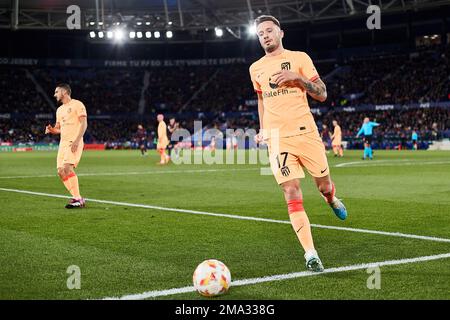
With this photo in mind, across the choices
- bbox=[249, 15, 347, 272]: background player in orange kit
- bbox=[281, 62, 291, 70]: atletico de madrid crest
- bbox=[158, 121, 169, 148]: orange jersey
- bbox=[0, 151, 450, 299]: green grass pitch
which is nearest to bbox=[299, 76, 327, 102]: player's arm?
bbox=[249, 15, 347, 272]: background player in orange kit

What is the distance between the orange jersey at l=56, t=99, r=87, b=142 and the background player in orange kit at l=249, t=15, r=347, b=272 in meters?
5.71

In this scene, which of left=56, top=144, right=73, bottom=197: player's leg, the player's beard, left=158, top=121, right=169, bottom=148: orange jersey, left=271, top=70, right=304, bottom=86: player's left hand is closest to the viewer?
left=271, top=70, right=304, bottom=86: player's left hand

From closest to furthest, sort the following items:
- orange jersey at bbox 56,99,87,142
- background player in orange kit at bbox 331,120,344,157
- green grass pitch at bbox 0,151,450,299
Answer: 1. green grass pitch at bbox 0,151,450,299
2. orange jersey at bbox 56,99,87,142
3. background player in orange kit at bbox 331,120,344,157

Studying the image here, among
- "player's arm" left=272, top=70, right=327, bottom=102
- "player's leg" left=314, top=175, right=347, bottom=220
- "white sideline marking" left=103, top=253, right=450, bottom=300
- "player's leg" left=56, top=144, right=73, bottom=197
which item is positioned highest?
"player's arm" left=272, top=70, right=327, bottom=102

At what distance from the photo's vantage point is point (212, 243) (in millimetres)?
6883

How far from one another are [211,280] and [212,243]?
2.30m

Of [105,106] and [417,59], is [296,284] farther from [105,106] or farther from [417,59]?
[105,106]

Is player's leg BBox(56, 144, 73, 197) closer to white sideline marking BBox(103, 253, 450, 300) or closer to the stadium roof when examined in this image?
white sideline marking BBox(103, 253, 450, 300)

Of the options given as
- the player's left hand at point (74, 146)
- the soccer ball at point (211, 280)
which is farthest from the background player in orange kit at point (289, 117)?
the player's left hand at point (74, 146)

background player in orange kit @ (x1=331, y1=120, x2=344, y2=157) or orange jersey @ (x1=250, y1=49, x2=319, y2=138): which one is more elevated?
background player in orange kit @ (x1=331, y1=120, x2=344, y2=157)

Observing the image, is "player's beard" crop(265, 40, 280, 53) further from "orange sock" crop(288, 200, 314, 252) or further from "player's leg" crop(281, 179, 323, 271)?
"orange sock" crop(288, 200, 314, 252)

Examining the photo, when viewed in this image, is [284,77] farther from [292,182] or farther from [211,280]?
[211,280]

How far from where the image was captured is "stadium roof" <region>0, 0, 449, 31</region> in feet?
133

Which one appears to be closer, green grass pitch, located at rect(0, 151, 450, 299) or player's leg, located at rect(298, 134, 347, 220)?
green grass pitch, located at rect(0, 151, 450, 299)
